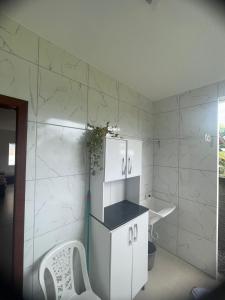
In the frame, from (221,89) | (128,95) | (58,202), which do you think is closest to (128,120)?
(128,95)

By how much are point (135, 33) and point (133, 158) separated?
1.01 m

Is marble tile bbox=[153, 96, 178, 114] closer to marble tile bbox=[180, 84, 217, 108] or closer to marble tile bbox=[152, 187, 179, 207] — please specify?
marble tile bbox=[180, 84, 217, 108]

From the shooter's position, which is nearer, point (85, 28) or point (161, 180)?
point (85, 28)

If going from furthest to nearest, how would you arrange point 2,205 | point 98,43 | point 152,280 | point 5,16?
point 152,280, point 98,43, point 2,205, point 5,16

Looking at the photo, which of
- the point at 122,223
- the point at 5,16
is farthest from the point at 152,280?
the point at 5,16

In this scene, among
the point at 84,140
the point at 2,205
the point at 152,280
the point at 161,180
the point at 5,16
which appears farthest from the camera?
the point at 161,180

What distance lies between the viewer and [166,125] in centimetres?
212

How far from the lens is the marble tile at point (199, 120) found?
1.69 meters

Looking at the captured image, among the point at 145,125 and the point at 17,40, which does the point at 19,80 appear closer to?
the point at 17,40

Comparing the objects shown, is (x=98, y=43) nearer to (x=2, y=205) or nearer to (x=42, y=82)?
(x=42, y=82)

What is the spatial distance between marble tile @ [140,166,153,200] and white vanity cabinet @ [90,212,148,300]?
26.0 inches

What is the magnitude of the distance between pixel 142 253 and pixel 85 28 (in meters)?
1.97

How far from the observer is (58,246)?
1.10 m

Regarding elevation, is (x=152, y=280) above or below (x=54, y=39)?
below
